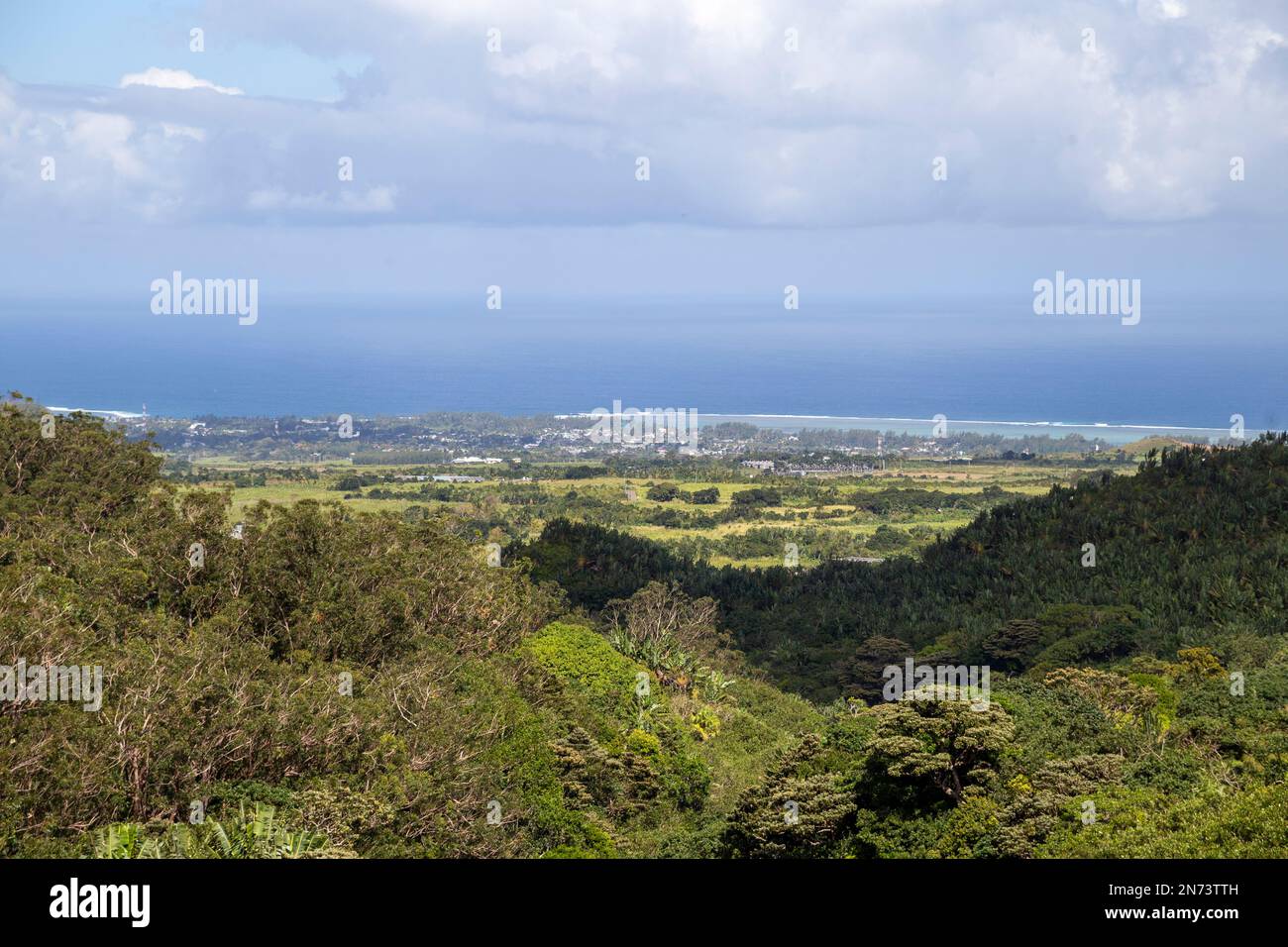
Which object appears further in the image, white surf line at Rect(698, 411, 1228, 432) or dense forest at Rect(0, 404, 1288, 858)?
white surf line at Rect(698, 411, 1228, 432)

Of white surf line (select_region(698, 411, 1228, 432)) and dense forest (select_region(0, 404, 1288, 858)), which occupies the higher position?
white surf line (select_region(698, 411, 1228, 432))

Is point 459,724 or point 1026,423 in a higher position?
point 1026,423

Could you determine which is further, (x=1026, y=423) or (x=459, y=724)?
(x=1026, y=423)

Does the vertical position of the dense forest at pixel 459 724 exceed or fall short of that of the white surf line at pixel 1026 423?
it falls short

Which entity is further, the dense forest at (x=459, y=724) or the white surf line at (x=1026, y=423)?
the white surf line at (x=1026, y=423)
